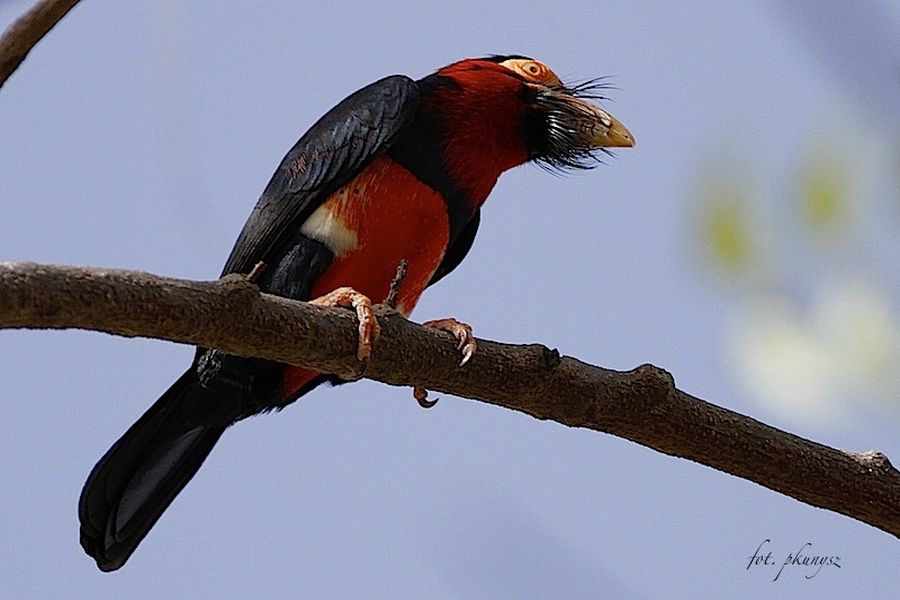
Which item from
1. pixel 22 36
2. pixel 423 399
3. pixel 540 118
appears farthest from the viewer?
pixel 540 118

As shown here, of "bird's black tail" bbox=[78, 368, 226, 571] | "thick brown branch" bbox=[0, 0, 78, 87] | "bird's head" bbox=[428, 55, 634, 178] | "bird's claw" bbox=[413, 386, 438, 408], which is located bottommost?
"bird's black tail" bbox=[78, 368, 226, 571]

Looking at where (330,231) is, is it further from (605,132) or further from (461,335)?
(605,132)

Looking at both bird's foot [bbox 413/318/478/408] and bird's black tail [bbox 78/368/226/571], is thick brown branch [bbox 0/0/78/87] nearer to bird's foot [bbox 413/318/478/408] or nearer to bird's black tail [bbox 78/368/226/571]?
bird's foot [bbox 413/318/478/408]

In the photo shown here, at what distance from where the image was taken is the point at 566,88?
4516 mm

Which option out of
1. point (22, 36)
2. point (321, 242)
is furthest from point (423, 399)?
point (22, 36)

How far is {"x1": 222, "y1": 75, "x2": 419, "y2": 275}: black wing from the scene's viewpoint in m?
3.90

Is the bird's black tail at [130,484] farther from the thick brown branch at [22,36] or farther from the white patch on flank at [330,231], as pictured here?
the thick brown branch at [22,36]

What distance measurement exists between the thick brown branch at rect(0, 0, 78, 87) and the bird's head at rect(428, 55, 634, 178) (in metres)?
2.30

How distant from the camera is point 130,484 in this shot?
12.8 feet

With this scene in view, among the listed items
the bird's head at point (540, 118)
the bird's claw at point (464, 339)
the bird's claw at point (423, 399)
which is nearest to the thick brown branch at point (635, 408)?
the bird's claw at point (464, 339)

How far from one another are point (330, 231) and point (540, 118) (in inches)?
37.6

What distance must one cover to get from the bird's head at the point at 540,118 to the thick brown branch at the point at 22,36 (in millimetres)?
2305

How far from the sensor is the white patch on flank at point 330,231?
12.6 feet

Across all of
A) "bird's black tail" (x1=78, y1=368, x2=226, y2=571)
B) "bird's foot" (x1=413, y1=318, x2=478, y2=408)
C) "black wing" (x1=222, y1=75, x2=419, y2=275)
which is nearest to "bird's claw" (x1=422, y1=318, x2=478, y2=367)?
"bird's foot" (x1=413, y1=318, x2=478, y2=408)
